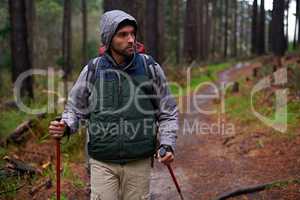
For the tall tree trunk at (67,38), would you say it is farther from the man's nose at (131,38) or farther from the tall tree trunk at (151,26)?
the man's nose at (131,38)

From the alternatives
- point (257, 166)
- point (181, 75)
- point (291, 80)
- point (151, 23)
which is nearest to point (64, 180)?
point (257, 166)

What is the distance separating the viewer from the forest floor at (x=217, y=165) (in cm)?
678

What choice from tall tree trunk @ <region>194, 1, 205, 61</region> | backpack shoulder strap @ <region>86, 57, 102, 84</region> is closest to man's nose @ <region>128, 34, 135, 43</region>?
backpack shoulder strap @ <region>86, 57, 102, 84</region>

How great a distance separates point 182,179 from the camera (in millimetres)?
7645

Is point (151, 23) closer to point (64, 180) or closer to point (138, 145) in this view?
point (64, 180)

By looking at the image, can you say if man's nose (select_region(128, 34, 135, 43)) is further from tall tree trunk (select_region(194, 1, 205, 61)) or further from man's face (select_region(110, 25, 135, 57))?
tall tree trunk (select_region(194, 1, 205, 61))

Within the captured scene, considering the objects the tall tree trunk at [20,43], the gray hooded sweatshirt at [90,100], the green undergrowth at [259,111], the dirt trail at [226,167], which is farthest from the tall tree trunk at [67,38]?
the gray hooded sweatshirt at [90,100]

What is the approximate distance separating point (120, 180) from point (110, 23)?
1373mm

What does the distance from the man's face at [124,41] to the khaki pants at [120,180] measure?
97 cm

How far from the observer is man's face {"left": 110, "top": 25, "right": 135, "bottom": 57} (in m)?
3.83

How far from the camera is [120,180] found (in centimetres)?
401

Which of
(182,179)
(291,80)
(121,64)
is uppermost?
(121,64)

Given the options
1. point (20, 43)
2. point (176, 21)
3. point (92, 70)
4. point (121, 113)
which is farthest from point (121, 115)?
point (176, 21)

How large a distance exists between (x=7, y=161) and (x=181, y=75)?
15.7 meters
